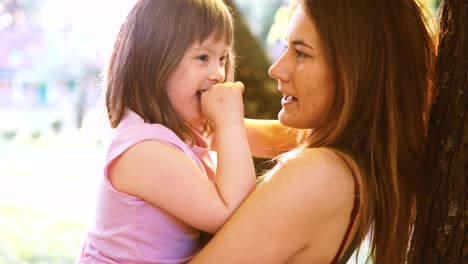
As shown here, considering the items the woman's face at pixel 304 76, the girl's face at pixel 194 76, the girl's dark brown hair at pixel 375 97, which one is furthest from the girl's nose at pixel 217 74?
the girl's dark brown hair at pixel 375 97

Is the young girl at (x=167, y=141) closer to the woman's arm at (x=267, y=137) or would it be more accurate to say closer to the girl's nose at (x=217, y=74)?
the girl's nose at (x=217, y=74)

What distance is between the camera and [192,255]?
5.98 ft

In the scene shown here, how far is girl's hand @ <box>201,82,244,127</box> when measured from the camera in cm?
176

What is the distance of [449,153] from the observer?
1720 millimetres

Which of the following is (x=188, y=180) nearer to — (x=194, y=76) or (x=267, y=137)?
(x=194, y=76)

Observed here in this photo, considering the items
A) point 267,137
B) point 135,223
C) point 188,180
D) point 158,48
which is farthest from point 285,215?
point 267,137

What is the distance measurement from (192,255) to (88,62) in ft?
8.95

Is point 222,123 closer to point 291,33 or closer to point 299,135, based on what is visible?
point 291,33

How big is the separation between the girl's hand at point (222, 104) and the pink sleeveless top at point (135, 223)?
0.32 ft

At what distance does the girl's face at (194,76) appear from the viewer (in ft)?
5.88

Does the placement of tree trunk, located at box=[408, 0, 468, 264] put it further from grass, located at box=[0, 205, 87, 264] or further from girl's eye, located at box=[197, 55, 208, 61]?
grass, located at box=[0, 205, 87, 264]

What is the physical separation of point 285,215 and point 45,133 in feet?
10.0

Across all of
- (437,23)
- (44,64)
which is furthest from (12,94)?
(437,23)

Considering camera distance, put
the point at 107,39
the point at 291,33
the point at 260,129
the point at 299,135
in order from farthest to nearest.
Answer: the point at 260,129 → the point at 299,135 → the point at 107,39 → the point at 291,33
